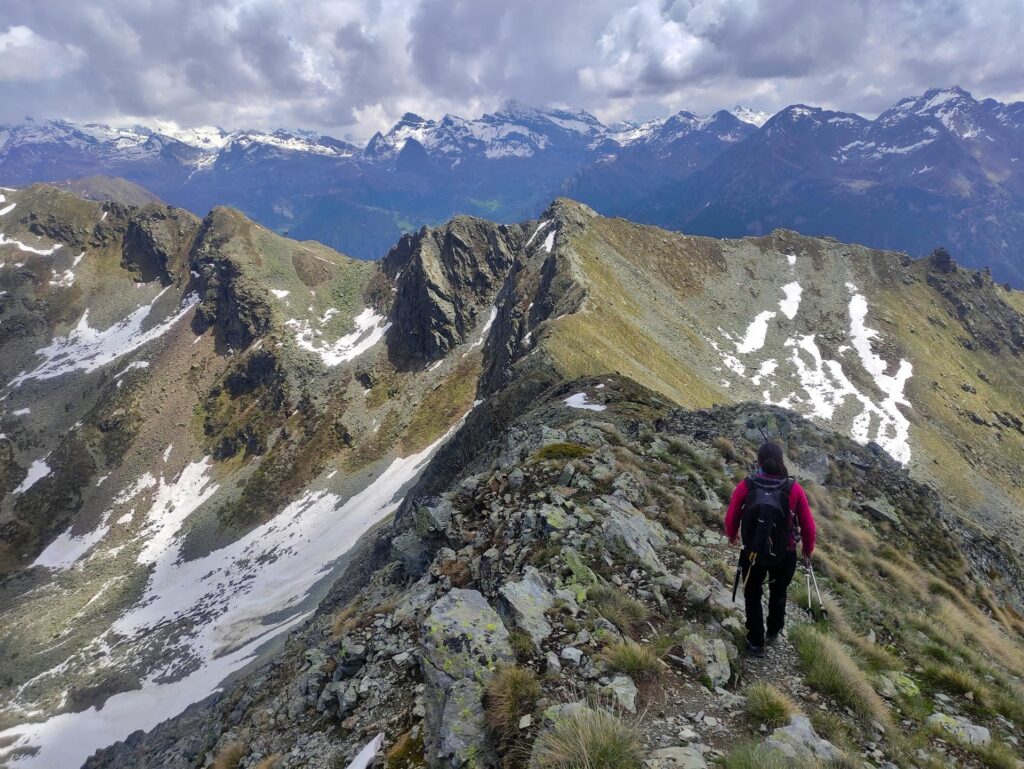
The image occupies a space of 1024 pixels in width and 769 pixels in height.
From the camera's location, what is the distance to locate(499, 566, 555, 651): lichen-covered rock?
834 cm

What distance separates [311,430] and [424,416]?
22.9 meters

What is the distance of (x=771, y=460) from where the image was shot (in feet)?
27.3

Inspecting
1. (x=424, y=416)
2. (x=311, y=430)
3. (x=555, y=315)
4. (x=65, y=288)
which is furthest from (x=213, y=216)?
(x=555, y=315)

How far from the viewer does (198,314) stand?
5187 inches

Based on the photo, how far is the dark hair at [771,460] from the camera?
27.1 ft

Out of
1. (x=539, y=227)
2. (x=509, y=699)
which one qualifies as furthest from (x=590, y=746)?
(x=539, y=227)

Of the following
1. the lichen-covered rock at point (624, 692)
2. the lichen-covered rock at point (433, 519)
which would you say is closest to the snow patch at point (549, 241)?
the lichen-covered rock at point (433, 519)

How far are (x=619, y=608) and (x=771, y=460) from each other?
138 inches

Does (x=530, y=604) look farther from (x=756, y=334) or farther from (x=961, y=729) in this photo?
(x=756, y=334)

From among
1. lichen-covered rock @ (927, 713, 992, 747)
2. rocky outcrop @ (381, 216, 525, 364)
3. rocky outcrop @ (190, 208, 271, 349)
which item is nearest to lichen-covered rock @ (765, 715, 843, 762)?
lichen-covered rock @ (927, 713, 992, 747)

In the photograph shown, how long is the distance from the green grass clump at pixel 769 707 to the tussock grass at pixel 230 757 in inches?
380

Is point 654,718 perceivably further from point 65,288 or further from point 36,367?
point 65,288

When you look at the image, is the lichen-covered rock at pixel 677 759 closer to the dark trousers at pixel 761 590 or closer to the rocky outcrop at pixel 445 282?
the dark trousers at pixel 761 590

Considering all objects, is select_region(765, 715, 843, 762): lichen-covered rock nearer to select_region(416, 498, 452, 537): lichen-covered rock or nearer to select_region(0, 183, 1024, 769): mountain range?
select_region(0, 183, 1024, 769): mountain range
